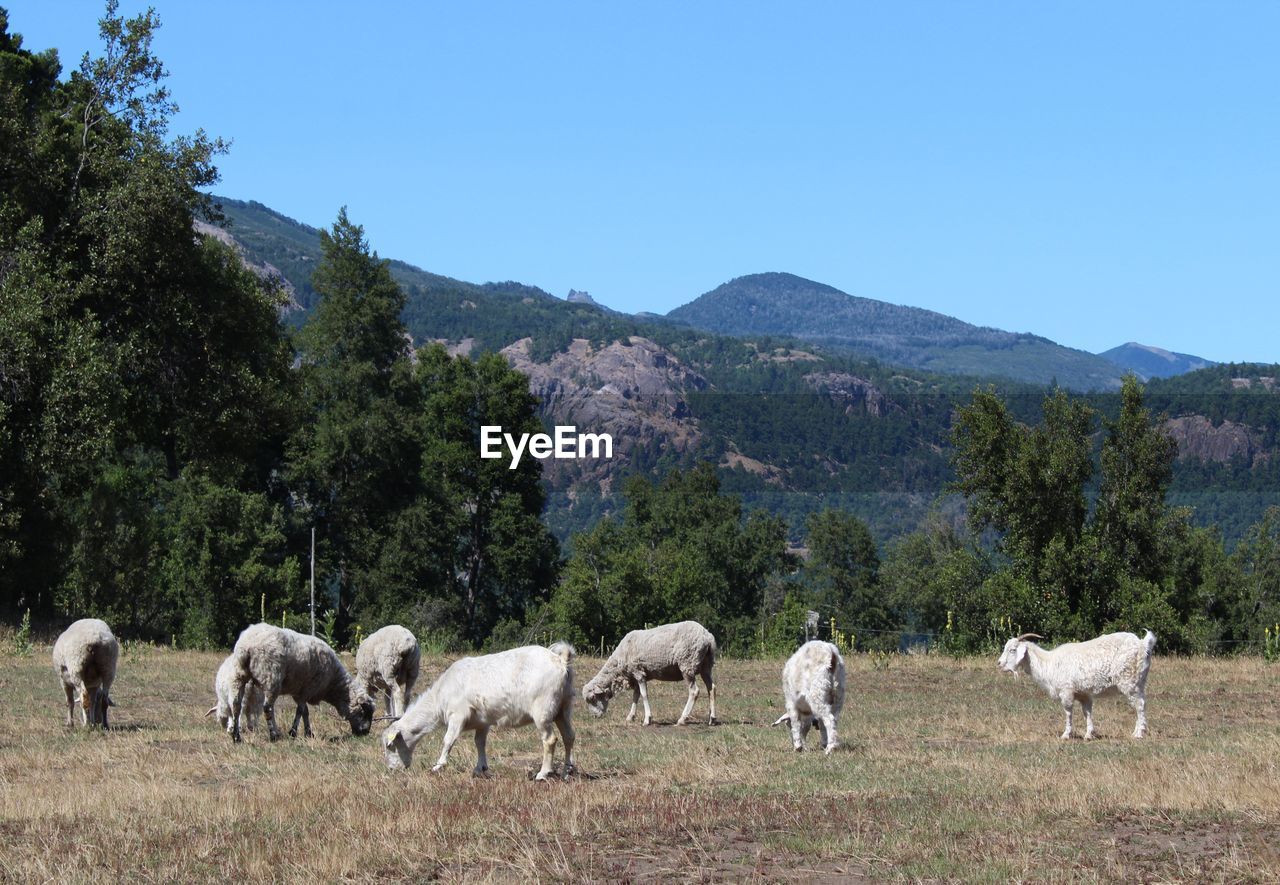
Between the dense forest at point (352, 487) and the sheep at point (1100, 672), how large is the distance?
16.8 meters

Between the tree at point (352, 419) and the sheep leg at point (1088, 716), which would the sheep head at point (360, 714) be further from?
the tree at point (352, 419)

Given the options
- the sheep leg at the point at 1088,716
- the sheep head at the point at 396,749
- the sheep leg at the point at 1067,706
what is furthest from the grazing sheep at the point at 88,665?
the sheep leg at the point at 1088,716

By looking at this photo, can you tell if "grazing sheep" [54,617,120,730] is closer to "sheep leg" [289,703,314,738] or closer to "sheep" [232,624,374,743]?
"sheep" [232,624,374,743]

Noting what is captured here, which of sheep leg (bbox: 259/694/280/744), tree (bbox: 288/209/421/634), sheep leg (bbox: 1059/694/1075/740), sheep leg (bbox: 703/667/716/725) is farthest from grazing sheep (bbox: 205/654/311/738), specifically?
tree (bbox: 288/209/421/634)

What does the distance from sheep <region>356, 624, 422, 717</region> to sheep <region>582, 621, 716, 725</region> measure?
128 inches

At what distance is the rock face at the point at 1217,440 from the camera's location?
142m

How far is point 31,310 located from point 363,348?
32.3m

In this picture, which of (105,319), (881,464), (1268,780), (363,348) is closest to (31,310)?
(105,319)

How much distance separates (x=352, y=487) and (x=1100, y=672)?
4655 centimetres

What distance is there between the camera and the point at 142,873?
1059 centimetres

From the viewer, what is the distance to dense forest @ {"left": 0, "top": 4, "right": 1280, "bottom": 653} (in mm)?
36000

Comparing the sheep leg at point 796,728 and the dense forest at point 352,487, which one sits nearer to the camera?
the sheep leg at point 796,728

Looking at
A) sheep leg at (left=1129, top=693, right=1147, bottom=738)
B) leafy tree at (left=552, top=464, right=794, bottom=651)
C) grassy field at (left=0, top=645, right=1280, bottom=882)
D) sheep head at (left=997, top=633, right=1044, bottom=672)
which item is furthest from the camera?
leafy tree at (left=552, top=464, right=794, bottom=651)

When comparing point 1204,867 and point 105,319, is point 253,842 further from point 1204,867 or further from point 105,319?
point 105,319
